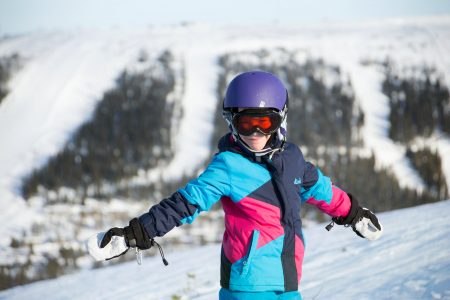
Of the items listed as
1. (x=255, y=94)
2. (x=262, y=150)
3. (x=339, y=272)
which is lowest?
(x=339, y=272)

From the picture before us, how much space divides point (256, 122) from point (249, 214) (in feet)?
2.38

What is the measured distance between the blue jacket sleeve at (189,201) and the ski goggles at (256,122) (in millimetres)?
309

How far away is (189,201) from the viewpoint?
3.49 m

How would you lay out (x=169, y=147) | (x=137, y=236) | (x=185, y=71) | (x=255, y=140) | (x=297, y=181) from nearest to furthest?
(x=137, y=236) → (x=255, y=140) → (x=297, y=181) → (x=169, y=147) → (x=185, y=71)

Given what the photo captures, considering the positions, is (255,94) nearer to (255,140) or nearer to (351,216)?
(255,140)

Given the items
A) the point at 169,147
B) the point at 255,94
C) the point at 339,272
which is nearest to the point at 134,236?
the point at 255,94

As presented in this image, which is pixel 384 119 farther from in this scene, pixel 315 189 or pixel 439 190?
pixel 315 189

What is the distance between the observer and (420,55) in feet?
471

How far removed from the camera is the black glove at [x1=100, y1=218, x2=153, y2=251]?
133 inches

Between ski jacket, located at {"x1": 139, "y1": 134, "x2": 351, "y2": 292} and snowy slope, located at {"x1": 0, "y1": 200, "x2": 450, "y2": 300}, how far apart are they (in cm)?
198

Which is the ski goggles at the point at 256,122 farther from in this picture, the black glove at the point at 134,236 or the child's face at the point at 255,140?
the black glove at the point at 134,236

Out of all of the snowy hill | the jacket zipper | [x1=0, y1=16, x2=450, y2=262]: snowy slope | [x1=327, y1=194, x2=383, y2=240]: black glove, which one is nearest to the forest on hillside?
the snowy hill

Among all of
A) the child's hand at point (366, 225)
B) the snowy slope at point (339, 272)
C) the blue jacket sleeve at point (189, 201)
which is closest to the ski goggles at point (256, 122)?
the blue jacket sleeve at point (189, 201)

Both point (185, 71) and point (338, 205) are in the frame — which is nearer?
point (338, 205)
